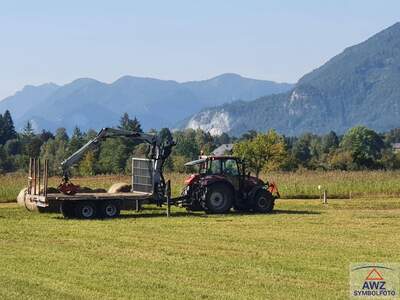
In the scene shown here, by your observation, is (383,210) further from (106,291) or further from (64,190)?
(106,291)

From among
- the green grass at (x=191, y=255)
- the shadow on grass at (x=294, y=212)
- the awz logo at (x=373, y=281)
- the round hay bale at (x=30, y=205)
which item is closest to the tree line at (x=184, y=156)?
the shadow on grass at (x=294, y=212)

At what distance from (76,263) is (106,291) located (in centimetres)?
320

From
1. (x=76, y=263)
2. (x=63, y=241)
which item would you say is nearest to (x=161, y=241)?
(x=63, y=241)

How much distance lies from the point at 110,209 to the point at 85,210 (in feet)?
3.02

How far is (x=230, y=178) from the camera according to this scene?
31.5 metres

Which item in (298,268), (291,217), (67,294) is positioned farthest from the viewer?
(291,217)

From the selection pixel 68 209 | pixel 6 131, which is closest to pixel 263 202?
pixel 68 209

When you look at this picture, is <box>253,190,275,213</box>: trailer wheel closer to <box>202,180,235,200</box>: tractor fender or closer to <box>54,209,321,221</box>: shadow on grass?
<box>54,209,321,221</box>: shadow on grass

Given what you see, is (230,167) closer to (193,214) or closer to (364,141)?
(193,214)

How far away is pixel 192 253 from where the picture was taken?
1856 cm

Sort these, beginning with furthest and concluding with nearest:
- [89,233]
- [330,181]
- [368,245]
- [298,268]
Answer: [330,181]
[89,233]
[368,245]
[298,268]

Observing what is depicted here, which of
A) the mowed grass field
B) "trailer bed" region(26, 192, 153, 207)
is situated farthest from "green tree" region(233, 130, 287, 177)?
"trailer bed" region(26, 192, 153, 207)

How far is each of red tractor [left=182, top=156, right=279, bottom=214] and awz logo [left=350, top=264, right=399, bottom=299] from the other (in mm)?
14816

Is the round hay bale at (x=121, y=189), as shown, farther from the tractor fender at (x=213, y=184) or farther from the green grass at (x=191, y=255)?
the green grass at (x=191, y=255)
